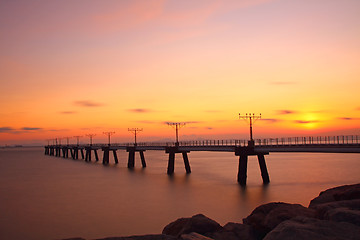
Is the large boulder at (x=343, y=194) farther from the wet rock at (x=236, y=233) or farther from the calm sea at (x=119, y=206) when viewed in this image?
the calm sea at (x=119, y=206)

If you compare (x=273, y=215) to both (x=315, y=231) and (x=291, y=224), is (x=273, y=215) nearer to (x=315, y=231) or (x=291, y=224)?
(x=291, y=224)

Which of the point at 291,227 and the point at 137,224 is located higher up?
the point at 291,227

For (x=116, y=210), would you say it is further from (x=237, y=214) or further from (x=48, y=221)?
(x=237, y=214)

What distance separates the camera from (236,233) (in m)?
13.3

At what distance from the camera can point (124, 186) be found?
1800 inches

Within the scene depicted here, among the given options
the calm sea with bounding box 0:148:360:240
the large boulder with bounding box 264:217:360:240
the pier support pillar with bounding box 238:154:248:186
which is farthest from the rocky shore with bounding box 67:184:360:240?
the pier support pillar with bounding box 238:154:248:186

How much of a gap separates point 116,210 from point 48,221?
19.2 ft

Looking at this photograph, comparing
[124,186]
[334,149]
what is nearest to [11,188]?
[124,186]

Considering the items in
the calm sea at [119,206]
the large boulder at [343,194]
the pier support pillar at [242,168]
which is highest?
the large boulder at [343,194]

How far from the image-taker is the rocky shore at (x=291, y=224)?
8.28 m

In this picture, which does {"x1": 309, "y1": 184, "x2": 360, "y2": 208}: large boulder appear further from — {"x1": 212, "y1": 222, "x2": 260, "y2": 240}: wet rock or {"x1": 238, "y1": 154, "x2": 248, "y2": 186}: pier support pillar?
{"x1": 238, "y1": 154, "x2": 248, "y2": 186}: pier support pillar

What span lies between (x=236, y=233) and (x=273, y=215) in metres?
1.62

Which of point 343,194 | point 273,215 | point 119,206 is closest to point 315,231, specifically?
point 273,215

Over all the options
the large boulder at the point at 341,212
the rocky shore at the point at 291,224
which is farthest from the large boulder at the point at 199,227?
the large boulder at the point at 341,212
